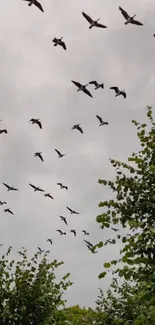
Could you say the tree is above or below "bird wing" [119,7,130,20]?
below

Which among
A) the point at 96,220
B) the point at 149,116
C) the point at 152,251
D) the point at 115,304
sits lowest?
the point at 152,251

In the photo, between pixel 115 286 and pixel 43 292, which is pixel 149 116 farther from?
pixel 115 286

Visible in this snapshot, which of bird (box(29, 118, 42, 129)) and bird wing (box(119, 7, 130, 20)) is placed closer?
bird wing (box(119, 7, 130, 20))

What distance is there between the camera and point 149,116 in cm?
1494

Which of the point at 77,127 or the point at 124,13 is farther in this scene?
the point at 77,127

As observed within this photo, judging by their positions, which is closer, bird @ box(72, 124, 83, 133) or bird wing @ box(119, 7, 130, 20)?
bird wing @ box(119, 7, 130, 20)

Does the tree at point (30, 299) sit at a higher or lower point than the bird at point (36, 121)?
lower

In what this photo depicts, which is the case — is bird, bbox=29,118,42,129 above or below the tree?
above

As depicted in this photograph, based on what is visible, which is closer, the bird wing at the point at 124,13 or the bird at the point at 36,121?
the bird wing at the point at 124,13

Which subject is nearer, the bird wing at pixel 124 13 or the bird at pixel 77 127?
the bird wing at pixel 124 13

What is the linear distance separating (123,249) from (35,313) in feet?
50.1

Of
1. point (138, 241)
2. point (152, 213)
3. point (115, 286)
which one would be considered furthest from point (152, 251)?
point (115, 286)

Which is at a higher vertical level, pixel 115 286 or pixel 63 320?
pixel 115 286

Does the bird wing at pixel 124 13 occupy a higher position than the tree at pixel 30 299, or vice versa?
the bird wing at pixel 124 13
